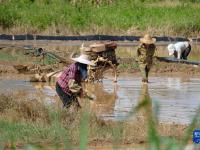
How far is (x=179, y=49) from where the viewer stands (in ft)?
59.6

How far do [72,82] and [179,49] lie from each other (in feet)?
32.0

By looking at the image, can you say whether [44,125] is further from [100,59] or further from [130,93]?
[100,59]

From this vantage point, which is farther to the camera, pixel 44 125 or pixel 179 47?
pixel 179 47

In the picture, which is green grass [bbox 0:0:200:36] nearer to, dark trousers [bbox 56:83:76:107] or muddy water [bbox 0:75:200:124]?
muddy water [bbox 0:75:200:124]

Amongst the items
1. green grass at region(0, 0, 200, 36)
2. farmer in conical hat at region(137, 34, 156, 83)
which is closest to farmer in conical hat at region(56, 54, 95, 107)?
farmer in conical hat at region(137, 34, 156, 83)

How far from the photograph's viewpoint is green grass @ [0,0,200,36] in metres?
26.3

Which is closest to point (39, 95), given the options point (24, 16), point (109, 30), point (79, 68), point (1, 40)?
point (79, 68)

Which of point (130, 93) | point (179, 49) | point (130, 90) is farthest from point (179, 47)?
point (130, 93)

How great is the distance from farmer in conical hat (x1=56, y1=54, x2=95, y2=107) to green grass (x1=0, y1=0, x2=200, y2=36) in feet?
53.9

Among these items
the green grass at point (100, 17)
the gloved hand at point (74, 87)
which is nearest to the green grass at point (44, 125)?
the gloved hand at point (74, 87)

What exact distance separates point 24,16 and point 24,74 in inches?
502

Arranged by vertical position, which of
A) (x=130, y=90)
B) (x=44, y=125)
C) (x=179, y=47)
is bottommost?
(x=130, y=90)

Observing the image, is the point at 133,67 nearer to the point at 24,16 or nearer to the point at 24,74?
the point at 24,74

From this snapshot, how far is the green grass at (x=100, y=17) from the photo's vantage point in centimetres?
2634
